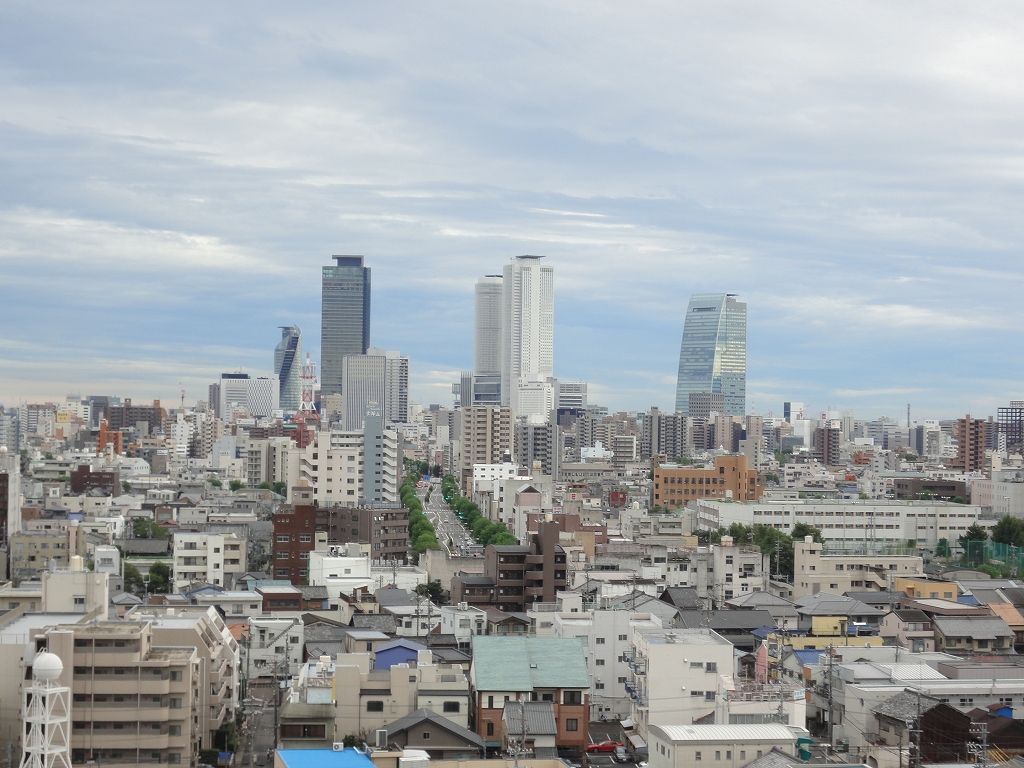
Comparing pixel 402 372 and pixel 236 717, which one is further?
pixel 402 372

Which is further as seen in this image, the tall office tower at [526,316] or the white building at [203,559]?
the tall office tower at [526,316]

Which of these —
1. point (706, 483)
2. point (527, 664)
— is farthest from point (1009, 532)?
point (527, 664)

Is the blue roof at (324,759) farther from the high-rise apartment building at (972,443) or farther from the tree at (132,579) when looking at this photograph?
the high-rise apartment building at (972,443)

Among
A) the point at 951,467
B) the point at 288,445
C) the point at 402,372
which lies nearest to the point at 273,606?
the point at 288,445

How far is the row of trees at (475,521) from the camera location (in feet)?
129

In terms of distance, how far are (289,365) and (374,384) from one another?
58.7ft

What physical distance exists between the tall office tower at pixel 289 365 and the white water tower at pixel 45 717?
13946 centimetres

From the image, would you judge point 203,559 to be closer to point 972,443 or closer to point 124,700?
point 124,700

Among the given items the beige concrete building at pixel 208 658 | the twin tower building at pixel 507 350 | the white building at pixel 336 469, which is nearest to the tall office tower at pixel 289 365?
the twin tower building at pixel 507 350

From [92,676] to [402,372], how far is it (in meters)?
134

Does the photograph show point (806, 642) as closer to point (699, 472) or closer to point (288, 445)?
point (699, 472)

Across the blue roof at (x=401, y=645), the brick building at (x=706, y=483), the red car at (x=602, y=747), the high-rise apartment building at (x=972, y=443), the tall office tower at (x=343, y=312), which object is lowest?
the red car at (x=602, y=747)

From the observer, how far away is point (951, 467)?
75438mm

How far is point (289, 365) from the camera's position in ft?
521
